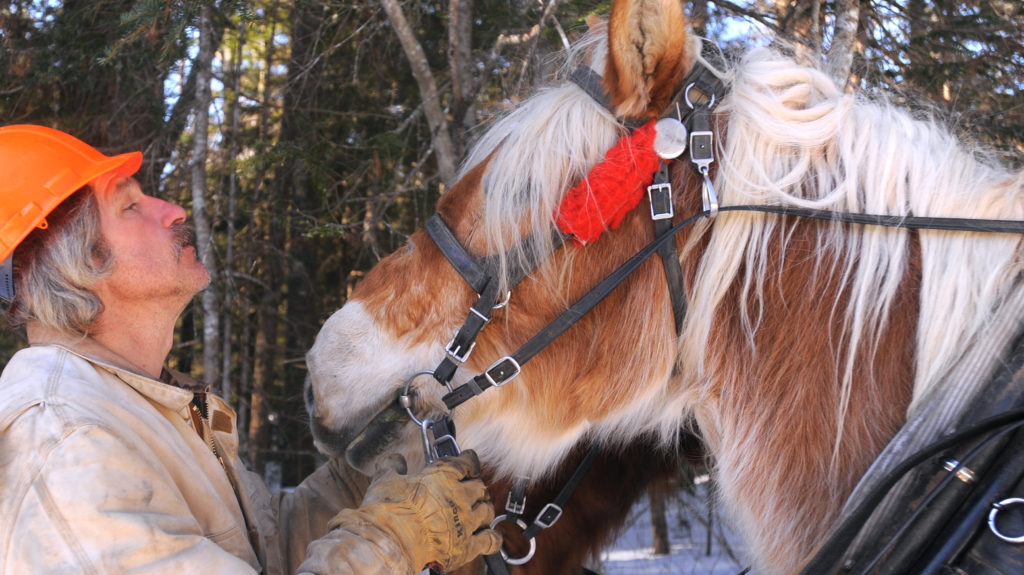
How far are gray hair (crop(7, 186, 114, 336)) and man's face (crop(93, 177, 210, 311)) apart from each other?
4 centimetres

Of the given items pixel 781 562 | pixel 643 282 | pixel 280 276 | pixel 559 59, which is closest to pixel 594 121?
pixel 643 282

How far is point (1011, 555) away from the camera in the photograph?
126 centimetres

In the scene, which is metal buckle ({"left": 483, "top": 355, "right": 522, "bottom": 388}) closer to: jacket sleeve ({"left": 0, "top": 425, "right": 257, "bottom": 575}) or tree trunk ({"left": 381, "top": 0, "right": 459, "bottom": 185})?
jacket sleeve ({"left": 0, "top": 425, "right": 257, "bottom": 575})

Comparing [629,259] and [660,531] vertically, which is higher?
[629,259]

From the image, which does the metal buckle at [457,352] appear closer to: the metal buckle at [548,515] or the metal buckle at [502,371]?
the metal buckle at [502,371]

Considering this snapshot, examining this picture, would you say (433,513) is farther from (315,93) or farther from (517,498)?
(315,93)

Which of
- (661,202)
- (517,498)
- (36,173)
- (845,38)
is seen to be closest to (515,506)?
(517,498)

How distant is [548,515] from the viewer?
96.8 inches

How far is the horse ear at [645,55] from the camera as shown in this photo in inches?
61.4

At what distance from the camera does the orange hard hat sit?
5.57ft

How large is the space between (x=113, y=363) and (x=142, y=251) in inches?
11.1

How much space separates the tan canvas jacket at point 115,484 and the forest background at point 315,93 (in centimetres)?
159

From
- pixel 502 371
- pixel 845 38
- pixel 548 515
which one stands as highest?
pixel 845 38

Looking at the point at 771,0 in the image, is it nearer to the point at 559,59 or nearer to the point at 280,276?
the point at 559,59
